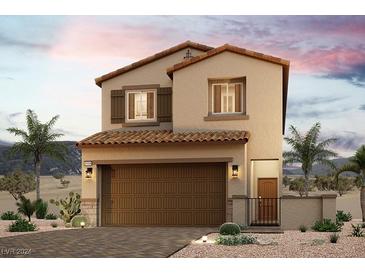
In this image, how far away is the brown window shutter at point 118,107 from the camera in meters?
22.9

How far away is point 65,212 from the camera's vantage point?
21062mm

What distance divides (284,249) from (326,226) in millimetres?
4894

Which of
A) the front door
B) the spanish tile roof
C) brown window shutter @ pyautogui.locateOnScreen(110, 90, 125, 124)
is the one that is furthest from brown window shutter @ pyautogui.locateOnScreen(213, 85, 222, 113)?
brown window shutter @ pyautogui.locateOnScreen(110, 90, 125, 124)

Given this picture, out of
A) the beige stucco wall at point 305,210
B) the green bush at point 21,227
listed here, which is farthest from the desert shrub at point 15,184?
the beige stucco wall at point 305,210

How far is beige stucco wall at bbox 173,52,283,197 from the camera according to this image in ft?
67.7

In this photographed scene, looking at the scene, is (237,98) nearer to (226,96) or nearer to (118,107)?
(226,96)

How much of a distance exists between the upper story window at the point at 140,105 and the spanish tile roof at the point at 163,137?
2.60 ft

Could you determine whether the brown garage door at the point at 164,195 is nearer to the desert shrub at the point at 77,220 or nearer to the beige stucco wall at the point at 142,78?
the desert shrub at the point at 77,220

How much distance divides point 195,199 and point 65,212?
4.69m

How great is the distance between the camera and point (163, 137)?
67.3 ft

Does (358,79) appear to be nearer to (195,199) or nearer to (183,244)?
(195,199)

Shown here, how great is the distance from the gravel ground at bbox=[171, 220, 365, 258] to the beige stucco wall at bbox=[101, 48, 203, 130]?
8555 millimetres
